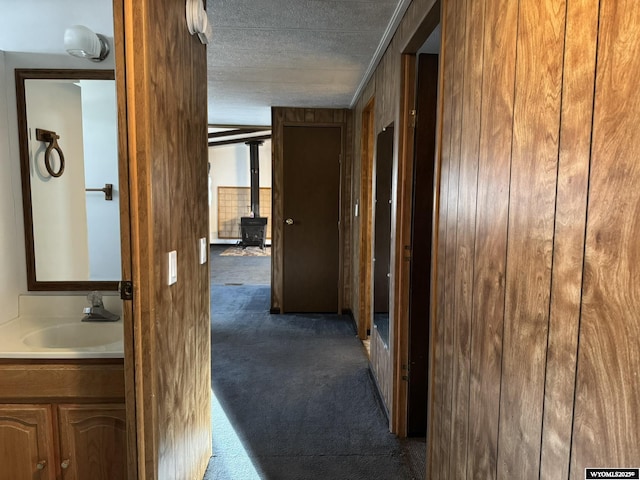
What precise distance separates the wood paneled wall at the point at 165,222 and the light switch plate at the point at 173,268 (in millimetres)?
24

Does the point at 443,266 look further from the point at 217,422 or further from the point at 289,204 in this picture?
the point at 289,204

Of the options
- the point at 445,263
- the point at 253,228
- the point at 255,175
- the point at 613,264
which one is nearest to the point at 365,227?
the point at 445,263

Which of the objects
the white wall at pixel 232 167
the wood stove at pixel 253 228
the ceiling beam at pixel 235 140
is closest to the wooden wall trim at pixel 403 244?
the ceiling beam at pixel 235 140

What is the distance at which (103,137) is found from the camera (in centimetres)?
183

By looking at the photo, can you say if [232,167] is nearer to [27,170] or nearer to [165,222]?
[27,170]

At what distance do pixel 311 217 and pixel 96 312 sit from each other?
3.20 m

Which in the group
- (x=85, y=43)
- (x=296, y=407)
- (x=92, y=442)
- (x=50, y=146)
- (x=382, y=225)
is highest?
(x=85, y=43)

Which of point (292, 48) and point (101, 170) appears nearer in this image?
point (101, 170)

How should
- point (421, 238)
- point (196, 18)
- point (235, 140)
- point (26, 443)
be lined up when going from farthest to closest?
point (235, 140) < point (421, 238) < point (196, 18) < point (26, 443)

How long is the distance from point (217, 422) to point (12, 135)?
1.88m

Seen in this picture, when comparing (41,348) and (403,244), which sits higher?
(403,244)

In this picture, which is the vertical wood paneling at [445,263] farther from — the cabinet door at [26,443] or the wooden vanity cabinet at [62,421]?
the cabinet door at [26,443]

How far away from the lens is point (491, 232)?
1133 millimetres

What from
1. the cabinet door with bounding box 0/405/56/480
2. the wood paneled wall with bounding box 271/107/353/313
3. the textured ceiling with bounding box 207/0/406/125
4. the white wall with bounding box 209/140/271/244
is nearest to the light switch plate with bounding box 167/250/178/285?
the cabinet door with bounding box 0/405/56/480
